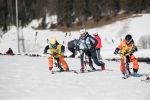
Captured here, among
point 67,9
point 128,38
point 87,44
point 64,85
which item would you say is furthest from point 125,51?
point 67,9

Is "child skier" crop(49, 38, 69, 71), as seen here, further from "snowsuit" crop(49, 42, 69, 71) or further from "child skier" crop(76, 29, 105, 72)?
"child skier" crop(76, 29, 105, 72)

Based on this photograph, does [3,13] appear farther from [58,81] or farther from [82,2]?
[58,81]

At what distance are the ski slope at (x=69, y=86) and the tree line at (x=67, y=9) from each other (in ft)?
210

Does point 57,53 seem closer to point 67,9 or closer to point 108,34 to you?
point 108,34

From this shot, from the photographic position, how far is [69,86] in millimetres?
16688

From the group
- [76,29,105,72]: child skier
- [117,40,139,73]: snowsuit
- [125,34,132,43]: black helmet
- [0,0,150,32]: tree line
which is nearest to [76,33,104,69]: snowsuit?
[76,29,105,72]: child skier

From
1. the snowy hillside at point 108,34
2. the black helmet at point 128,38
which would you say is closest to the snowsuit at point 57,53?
the black helmet at point 128,38

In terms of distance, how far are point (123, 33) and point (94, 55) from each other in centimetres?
4659

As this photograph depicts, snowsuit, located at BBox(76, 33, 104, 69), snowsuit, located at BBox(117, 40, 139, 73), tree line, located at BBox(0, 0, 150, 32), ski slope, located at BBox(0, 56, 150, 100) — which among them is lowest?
ski slope, located at BBox(0, 56, 150, 100)

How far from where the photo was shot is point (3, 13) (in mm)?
106062

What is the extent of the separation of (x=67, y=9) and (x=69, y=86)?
79223mm

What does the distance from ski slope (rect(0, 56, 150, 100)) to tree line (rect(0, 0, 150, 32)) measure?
6388 cm

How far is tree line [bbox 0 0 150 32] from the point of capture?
3388 inches

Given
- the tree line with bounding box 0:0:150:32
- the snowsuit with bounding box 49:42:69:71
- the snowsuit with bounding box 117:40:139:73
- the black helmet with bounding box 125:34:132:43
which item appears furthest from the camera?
the tree line with bounding box 0:0:150:32
